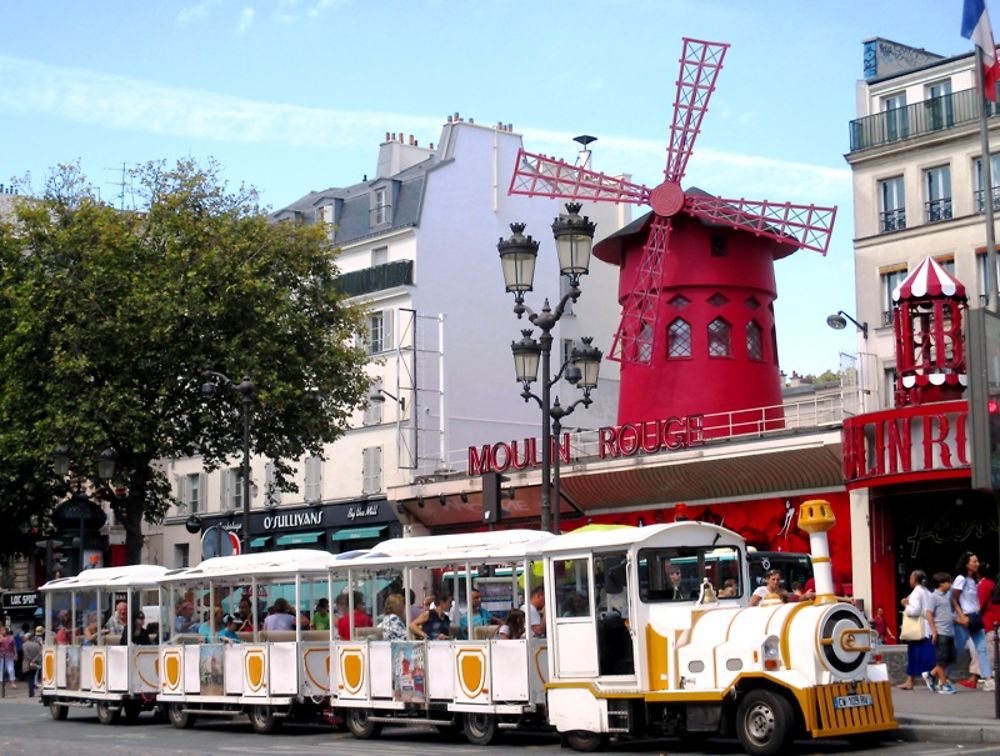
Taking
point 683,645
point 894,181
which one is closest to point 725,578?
point 683,645

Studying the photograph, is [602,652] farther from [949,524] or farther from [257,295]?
[257,295]

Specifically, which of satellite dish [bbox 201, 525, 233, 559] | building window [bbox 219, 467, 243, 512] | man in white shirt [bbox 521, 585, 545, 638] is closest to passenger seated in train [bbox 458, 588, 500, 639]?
man in white shirt [bbox 521, 585, 545, 638]

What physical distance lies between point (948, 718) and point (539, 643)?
4.27 m

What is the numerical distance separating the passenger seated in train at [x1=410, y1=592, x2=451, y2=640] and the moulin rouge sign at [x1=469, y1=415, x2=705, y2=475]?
1610 centimetres

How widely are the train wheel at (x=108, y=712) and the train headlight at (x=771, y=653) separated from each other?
1292 centimetres

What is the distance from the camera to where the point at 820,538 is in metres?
15.4

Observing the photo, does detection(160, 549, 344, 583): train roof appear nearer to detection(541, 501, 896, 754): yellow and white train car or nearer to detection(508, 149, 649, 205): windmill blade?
detection(541, 501, 896, 754): yellow and white train car

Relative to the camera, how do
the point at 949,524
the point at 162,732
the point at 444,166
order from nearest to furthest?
the point at 162,732 < the point at 949,524 < the point at 444,166

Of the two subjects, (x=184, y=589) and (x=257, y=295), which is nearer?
(x=184, y=589)

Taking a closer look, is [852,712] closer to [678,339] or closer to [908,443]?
[908,443]

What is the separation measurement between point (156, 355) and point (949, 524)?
17250 mm

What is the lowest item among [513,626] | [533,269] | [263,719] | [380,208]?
[263,719]

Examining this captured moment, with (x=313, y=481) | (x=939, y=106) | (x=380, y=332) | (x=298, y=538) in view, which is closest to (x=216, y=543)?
(x=939, y=106)

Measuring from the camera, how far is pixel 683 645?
635 inches
